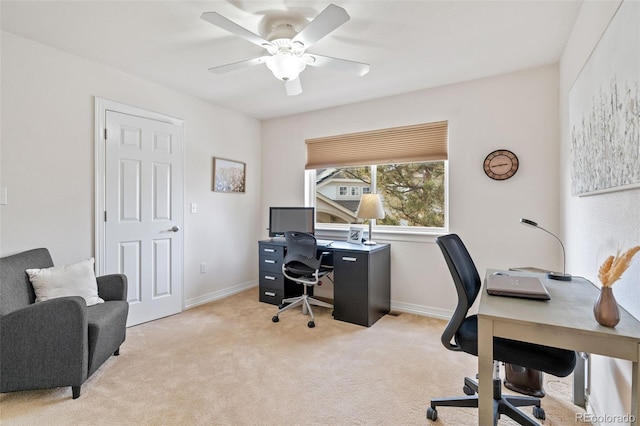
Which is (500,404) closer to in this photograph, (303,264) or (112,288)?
(303,264)

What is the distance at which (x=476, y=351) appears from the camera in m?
1.54

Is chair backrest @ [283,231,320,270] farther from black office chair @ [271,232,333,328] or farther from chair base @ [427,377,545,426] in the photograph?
chair base @ [427,377,545,426]

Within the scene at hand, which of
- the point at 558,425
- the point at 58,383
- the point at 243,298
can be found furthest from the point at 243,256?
the point at 558,425

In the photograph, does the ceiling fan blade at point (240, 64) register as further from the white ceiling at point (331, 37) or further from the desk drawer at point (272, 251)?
the desk drawer at point (272, 251)

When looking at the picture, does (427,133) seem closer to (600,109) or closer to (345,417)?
(600,109)

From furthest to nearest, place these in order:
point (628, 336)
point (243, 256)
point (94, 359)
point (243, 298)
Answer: point (243, 256)
point (243, 298)
point (94, 359)
point (628, 336)

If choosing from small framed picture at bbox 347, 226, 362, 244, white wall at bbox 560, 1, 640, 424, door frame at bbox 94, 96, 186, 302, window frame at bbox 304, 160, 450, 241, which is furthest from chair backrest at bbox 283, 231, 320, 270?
white wall at bbox 560, 1, 640, 424

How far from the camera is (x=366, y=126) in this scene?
12.1 feet

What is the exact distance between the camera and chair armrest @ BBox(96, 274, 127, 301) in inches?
95.3

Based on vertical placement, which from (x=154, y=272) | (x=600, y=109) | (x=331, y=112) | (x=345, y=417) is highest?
(x=331, y=112)

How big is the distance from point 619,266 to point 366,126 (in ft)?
9.67

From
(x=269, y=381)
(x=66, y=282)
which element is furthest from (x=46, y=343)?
(x=269, y=381)

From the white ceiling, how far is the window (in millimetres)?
582

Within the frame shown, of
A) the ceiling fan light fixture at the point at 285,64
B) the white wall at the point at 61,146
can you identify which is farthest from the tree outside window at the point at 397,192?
the ceiling fan light fixture at the point at 285,64
